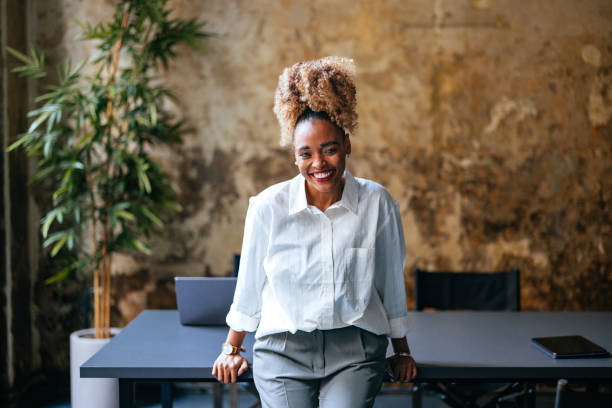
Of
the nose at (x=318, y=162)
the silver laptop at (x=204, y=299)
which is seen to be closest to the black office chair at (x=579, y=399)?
the nose at (x=318, y=162)

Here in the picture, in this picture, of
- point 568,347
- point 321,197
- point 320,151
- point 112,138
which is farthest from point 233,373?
point 112,138

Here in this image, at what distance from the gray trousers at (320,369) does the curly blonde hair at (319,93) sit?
67 cm

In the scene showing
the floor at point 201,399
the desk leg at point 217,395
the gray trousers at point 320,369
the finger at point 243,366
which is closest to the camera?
the gray trousers at point 320,369

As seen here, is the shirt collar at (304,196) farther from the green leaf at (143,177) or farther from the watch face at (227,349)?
the green leaf at (143,177)

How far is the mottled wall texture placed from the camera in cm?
388

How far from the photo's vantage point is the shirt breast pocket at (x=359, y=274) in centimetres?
181

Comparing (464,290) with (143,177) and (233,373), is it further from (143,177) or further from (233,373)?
(143,177)

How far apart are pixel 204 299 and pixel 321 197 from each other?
27.8 inches

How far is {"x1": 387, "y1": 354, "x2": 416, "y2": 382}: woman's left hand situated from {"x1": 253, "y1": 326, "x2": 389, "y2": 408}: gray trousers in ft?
0.20

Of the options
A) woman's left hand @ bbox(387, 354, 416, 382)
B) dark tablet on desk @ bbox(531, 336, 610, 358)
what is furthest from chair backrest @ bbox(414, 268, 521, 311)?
woman's left hand @ bbox(387, 354, 416, 382)

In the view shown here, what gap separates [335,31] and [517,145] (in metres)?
1.48

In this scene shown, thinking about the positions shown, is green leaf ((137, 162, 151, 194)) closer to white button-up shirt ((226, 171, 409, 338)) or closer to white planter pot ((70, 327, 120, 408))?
white planter pot ((70, 327, 120, 408))

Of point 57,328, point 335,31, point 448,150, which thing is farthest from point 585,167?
point 57,328

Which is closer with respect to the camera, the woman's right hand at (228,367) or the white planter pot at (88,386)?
the woman's right hand at (228,367)
